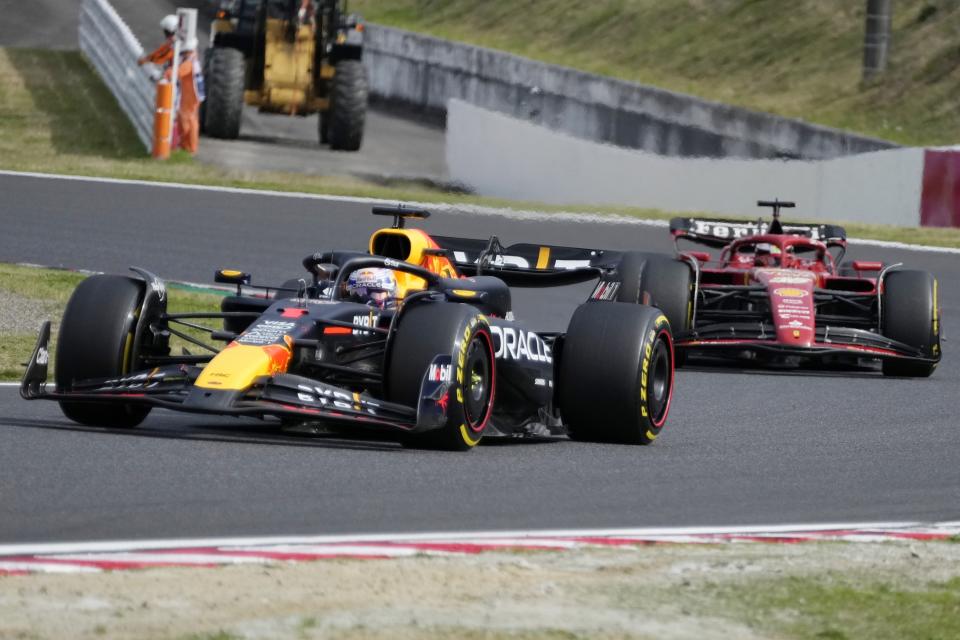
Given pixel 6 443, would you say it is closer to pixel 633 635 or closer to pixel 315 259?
pixel 315 259

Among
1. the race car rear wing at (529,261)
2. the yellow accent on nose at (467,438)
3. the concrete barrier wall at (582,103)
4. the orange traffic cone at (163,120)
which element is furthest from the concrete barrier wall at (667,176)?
the yellow accent on nose at (467,438)

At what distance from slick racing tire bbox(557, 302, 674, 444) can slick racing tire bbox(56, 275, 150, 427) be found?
2210 millimetres

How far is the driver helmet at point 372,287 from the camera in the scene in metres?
10.2

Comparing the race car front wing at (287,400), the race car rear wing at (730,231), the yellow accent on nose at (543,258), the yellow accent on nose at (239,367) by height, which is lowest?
the race car front wing at (287,400)

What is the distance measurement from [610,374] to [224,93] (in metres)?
19.7

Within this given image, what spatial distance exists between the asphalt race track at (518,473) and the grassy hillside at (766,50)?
17.3 meters

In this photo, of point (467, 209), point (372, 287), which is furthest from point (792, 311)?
point (467, 209)

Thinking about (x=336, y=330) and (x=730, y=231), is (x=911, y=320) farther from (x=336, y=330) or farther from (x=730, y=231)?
(x=336, y=330)

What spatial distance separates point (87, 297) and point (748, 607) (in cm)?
482

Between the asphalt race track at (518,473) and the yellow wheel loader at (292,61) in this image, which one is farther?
the yellow wheel loader at (292,61)

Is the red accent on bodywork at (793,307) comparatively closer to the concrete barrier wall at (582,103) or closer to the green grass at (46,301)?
the green grass at (46,301)

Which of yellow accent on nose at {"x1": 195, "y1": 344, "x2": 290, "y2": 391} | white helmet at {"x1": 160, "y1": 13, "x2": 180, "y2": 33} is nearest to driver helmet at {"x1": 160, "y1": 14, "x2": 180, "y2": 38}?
white helmet at {"x1": 160, "y1": 13, "x2": 180, "y2": 33}

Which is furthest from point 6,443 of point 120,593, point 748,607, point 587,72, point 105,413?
point 587,72

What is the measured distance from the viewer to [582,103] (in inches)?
1298
